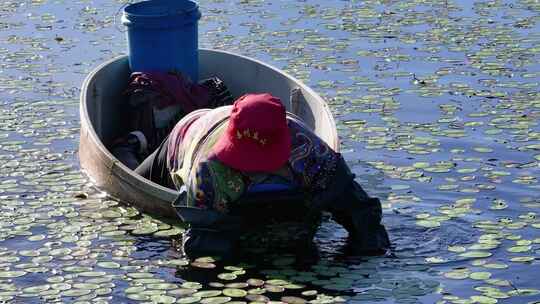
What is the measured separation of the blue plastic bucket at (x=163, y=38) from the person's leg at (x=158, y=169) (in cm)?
143

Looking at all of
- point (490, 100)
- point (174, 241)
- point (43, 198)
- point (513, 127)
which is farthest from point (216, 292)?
point (490, 100)

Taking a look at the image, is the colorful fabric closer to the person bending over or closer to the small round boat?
the person bending over

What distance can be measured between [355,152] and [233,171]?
90.6 inches

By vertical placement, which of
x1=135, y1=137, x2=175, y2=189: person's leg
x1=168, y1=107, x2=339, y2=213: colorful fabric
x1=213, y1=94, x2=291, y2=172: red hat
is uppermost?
x1=213, y1=94, x2=291, y2=172: red hat

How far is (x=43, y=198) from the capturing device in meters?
7.85

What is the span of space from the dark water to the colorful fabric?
1.29 feet

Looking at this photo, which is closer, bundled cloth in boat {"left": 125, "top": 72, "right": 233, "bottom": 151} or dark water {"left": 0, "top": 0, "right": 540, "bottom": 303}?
dark water {"left": 0, "top": 0, "right": 540, "bottom": 303}

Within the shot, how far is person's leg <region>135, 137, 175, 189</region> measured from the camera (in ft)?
23.8

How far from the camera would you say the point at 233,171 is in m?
6.32

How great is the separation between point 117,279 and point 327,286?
1053mm

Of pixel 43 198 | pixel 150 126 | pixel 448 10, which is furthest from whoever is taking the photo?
pixel 448 10

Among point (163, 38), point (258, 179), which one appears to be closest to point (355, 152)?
point (163, 38)

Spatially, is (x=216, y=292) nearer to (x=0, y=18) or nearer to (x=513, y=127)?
(x=513, y=127)

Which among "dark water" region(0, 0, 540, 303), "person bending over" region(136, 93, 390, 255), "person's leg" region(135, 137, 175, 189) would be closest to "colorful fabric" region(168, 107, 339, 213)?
"person bending over" region(136, 93, 390, 255)
